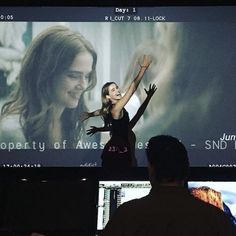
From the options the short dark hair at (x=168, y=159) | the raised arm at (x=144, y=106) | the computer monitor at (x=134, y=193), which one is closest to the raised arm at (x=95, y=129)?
the raised arm at (x=144, y=106)

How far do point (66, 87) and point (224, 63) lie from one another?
78cm

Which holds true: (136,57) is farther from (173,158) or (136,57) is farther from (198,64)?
(173,158)

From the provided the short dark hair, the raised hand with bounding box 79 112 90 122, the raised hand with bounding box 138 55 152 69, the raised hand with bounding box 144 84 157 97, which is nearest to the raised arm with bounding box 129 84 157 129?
the raised hand with bounding box 144 84 157 97

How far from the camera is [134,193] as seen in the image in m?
2.21

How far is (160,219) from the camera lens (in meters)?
1.43

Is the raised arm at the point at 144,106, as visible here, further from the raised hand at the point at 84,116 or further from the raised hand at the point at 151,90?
the raised hand at the point at 84,116

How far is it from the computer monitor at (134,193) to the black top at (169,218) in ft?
2.35

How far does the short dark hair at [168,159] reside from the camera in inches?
59.6

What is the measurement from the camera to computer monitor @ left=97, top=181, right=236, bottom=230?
7.16 ft

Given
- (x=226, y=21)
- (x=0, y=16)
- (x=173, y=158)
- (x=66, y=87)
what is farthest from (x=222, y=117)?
(x=173, y=158)

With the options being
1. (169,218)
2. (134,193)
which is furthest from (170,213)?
(134,193)

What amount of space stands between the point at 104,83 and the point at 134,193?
82 centimetres

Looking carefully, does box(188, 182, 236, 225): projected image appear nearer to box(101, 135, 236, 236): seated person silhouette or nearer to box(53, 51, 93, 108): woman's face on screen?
box(101, 135, 236, 236): seated person silhouette

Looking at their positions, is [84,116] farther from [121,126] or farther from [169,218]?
[169,218]
